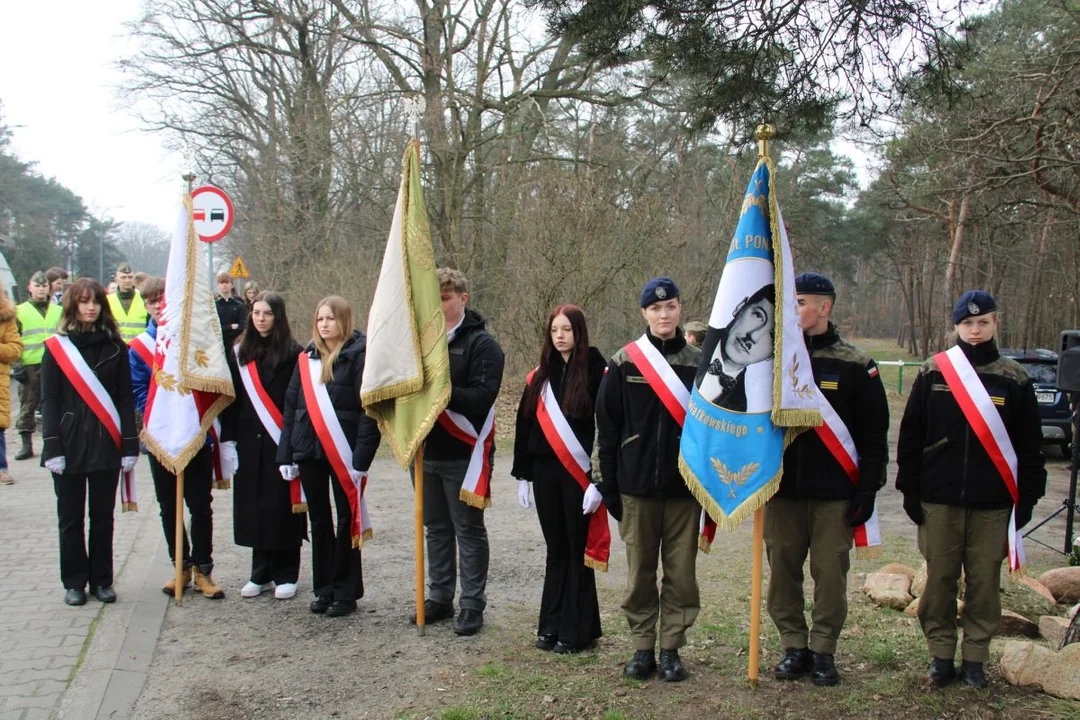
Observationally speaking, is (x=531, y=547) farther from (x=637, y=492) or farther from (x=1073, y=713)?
(x=1073, y=713)

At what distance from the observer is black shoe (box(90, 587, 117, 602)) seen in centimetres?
611

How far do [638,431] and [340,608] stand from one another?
95.6 inches

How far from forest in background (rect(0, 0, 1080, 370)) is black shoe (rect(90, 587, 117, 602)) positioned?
3.82 meters

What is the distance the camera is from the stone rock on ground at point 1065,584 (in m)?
6.26

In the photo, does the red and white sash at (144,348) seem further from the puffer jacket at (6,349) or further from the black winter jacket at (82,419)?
the puffer jacket at (6,349)

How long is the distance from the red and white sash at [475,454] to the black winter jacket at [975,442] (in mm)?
2314

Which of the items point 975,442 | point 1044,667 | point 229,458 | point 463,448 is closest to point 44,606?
point 229,458

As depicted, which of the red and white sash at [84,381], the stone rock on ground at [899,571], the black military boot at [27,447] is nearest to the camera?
the red and white sash at [84,381]

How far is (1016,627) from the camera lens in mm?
5484

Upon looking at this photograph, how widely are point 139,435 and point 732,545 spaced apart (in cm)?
493

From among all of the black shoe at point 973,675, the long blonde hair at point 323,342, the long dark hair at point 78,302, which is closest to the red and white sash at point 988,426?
the black shoe at point 973,675

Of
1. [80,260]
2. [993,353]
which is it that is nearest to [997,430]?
[993,353]

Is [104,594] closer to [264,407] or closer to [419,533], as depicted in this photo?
[264,407]

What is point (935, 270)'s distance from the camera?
37.2 m
